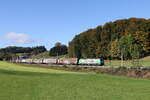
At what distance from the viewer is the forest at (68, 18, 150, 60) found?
4373 inches

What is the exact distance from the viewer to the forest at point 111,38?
111062mm

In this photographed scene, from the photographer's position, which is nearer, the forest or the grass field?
the grass field

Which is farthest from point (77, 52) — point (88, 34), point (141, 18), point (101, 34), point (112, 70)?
point (112, 70)

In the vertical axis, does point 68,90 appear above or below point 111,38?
Result: below

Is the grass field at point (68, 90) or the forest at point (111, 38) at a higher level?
the forest at point (111, 38)

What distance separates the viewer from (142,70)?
56500 mm

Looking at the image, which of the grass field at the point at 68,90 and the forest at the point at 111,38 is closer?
the grass field at the point at 68,90

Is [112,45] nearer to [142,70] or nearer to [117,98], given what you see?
[142,70]

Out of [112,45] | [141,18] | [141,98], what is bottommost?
[141,98]

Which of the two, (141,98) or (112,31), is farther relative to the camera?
(112,31)

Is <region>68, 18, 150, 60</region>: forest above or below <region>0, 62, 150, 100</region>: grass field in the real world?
above

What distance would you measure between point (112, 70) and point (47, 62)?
61938 millimetres

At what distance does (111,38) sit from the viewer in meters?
123

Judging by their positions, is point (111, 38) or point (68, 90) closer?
point (68, 90)
